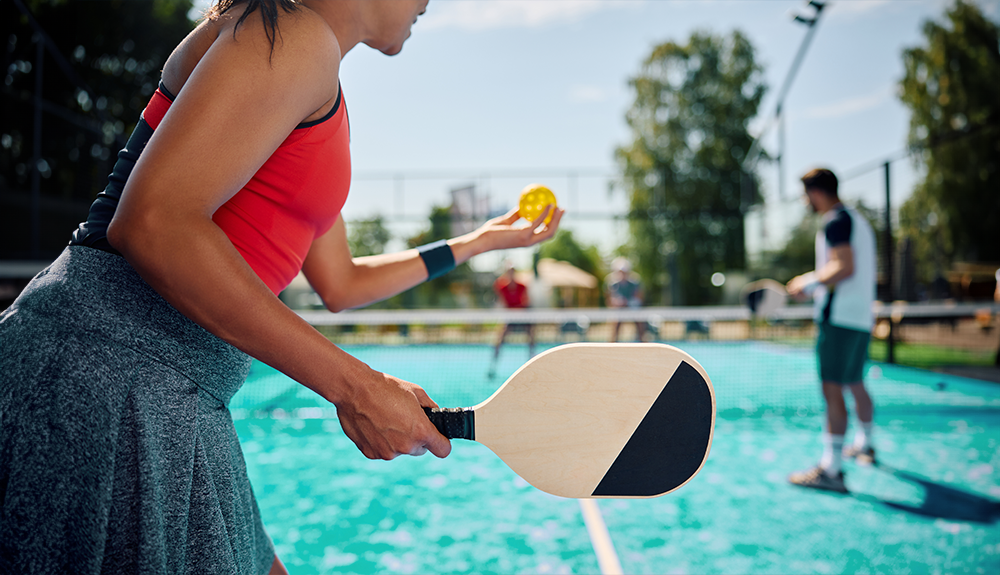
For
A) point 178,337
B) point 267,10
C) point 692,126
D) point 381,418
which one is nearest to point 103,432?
point 178,337

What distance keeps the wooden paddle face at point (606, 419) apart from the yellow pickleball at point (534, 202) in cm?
74

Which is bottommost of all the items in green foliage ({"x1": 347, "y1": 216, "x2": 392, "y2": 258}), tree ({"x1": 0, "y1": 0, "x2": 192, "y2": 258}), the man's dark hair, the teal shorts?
the teal shorts

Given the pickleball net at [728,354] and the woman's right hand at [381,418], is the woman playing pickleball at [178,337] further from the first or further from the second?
the pickleball net at [728,354]

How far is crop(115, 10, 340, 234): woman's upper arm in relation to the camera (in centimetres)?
75

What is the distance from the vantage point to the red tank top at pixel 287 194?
36.6 inches

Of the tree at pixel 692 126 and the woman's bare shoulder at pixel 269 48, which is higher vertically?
the tree at pixel 692 126

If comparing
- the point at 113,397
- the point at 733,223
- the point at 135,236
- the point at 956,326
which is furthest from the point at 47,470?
the point at 733,223

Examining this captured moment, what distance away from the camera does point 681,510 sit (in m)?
3.51

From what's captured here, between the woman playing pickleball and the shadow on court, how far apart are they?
3833mm

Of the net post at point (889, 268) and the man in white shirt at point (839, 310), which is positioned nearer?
the man in white shirt at point (839, 310)

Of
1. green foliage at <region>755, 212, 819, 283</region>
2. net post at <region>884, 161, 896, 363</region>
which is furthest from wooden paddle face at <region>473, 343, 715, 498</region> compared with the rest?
green foliage at <region>755, 212, 819, 283</region>

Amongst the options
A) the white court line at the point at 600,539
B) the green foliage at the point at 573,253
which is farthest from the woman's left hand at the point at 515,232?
the green foliage at the point at 573,253

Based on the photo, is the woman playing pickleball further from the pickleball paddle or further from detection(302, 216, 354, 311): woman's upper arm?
detection(302, 216, 354, 311): woman's upper arm

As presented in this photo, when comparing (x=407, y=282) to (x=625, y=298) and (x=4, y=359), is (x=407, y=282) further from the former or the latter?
(x=625, y=298)
